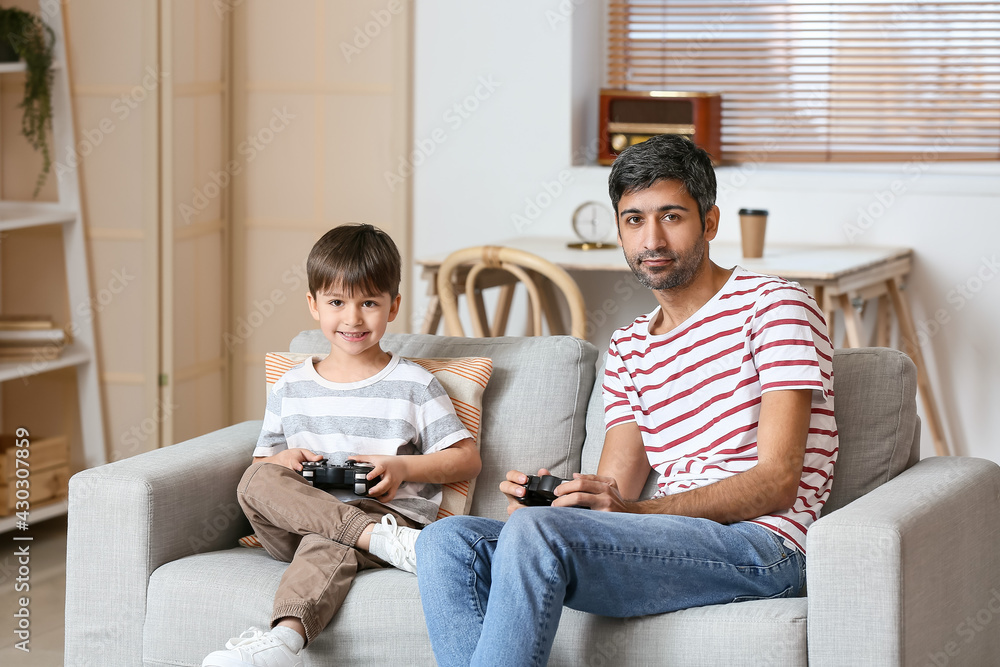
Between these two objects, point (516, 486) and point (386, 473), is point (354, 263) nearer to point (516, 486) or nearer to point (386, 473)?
point (386, 473)

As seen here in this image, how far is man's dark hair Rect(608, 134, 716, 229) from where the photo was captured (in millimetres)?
1888

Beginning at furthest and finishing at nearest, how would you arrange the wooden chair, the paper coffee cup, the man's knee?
1. the paper coffee cup
2. the wooden chair
3. the man's knee

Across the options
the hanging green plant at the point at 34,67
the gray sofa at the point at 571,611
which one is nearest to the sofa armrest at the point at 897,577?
the gray sofa at the point at 571,611

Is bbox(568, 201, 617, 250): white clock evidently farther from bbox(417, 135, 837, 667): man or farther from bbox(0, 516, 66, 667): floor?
bbox(0, 516, 66, 667): floor

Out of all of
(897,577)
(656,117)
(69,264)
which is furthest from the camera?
Answer: (656,117)

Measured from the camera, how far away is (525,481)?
71.3 inches

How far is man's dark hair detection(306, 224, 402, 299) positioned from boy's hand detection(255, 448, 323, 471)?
27 centimetres

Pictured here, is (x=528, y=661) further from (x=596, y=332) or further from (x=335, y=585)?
(x=596, y=332)

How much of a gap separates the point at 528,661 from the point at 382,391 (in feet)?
2.07

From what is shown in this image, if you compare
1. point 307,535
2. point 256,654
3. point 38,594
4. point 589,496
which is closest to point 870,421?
point 589,496

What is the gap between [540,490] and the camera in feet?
5.95

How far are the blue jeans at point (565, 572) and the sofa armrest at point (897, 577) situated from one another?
13 cm

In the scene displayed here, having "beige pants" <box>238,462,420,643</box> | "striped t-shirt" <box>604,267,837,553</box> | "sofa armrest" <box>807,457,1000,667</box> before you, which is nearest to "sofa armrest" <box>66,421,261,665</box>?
"beige pants" <box>238,462,420,643</box>

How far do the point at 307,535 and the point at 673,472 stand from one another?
1.88ft
